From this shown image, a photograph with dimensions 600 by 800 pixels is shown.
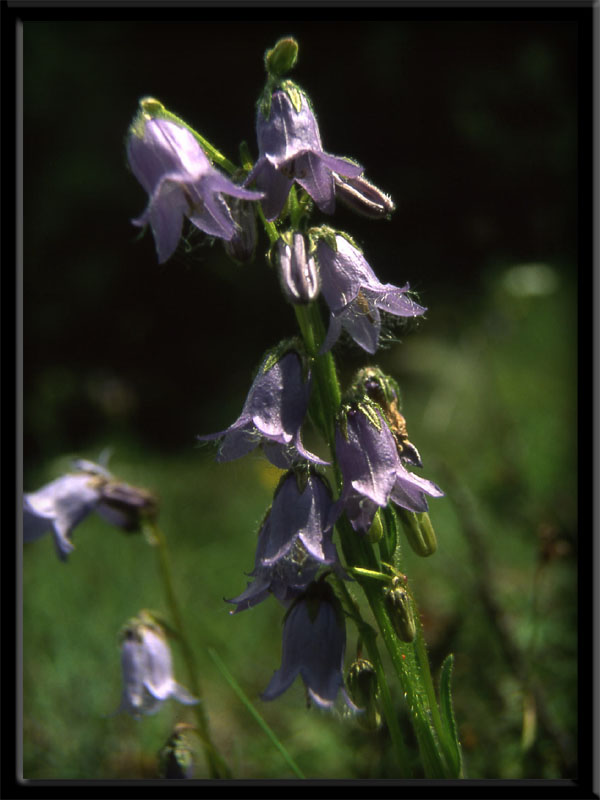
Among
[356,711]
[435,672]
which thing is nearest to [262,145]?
[356,711]

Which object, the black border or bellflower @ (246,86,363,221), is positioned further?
the black border

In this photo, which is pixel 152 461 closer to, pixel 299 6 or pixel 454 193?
pixel 454 193

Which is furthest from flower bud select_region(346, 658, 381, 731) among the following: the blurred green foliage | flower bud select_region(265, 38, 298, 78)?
the blurred green foliage

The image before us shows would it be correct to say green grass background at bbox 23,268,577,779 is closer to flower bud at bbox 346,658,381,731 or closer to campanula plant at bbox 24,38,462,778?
campanula plant at bbox 24,38,462,778
